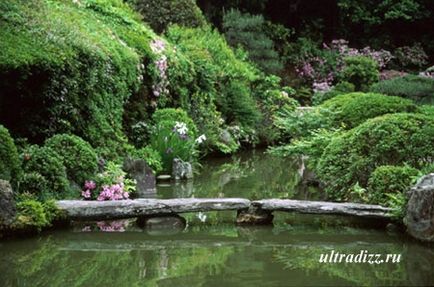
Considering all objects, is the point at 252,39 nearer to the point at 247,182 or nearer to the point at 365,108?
the point at 365,108

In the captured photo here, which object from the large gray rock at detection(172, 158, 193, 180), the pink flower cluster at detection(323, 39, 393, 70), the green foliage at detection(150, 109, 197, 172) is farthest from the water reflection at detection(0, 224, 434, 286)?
the pink flower cluster at detection(323, 39, 393, 70)

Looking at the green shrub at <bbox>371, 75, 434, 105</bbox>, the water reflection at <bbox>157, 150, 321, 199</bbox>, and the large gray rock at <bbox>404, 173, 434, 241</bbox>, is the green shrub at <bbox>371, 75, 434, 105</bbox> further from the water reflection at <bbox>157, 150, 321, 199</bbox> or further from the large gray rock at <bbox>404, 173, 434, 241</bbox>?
the large gray rock at <bbox>404, 173, 434, 241</bbox>

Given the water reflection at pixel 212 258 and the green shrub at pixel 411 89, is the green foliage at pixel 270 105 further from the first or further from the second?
the water reflection at pixel 212 258

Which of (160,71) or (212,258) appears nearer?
(212,258)

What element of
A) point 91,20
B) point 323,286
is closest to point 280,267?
point 323,286

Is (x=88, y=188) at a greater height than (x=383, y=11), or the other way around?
(x=383, y=11)

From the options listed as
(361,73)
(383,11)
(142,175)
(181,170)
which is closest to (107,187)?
(142,175)

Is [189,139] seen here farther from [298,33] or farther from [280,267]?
[298,33]

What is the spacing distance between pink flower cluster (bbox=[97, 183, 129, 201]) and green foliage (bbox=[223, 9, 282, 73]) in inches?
576

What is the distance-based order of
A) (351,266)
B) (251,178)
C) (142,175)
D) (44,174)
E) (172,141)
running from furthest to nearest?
(251,178), (172,141), (142,175), (44,174), (351,266)

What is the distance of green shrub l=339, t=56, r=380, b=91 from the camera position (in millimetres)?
22391

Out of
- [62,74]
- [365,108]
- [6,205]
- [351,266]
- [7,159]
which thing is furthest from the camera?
[365,108]

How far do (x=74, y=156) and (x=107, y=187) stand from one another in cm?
59

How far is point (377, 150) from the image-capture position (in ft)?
27.9
